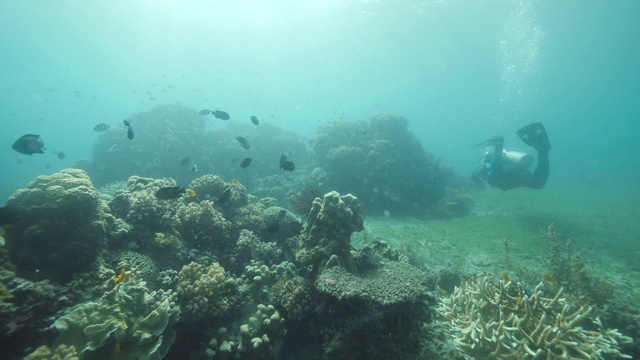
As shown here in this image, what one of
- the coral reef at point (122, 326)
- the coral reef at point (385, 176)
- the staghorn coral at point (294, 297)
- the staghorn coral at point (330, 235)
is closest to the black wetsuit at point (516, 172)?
the coral reef at point (385, 176)

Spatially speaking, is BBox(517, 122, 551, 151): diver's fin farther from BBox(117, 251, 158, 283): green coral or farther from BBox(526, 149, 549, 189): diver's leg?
BBox(117, 251, 158, 283): green coral

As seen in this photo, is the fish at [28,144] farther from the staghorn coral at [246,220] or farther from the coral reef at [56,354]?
the coral reef at [56,354]

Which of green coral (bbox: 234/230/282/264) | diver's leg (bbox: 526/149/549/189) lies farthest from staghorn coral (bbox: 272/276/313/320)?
diver's leg (bbox: 526/149/549/189)

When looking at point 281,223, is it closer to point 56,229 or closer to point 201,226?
point 201,226

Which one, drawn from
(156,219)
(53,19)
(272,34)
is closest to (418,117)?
(272,34)

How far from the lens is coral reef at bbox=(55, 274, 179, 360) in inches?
135

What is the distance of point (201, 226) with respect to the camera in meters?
7.07

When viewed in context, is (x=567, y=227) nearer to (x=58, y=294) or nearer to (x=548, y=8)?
(x=58, y=294)

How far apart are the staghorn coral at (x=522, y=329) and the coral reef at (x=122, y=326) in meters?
4.60

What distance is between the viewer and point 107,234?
5.71 m

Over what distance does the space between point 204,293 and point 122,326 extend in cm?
131

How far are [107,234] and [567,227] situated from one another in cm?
1920

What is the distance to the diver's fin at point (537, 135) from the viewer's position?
14.6 metres

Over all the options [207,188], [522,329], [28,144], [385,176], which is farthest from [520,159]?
[28,144]
